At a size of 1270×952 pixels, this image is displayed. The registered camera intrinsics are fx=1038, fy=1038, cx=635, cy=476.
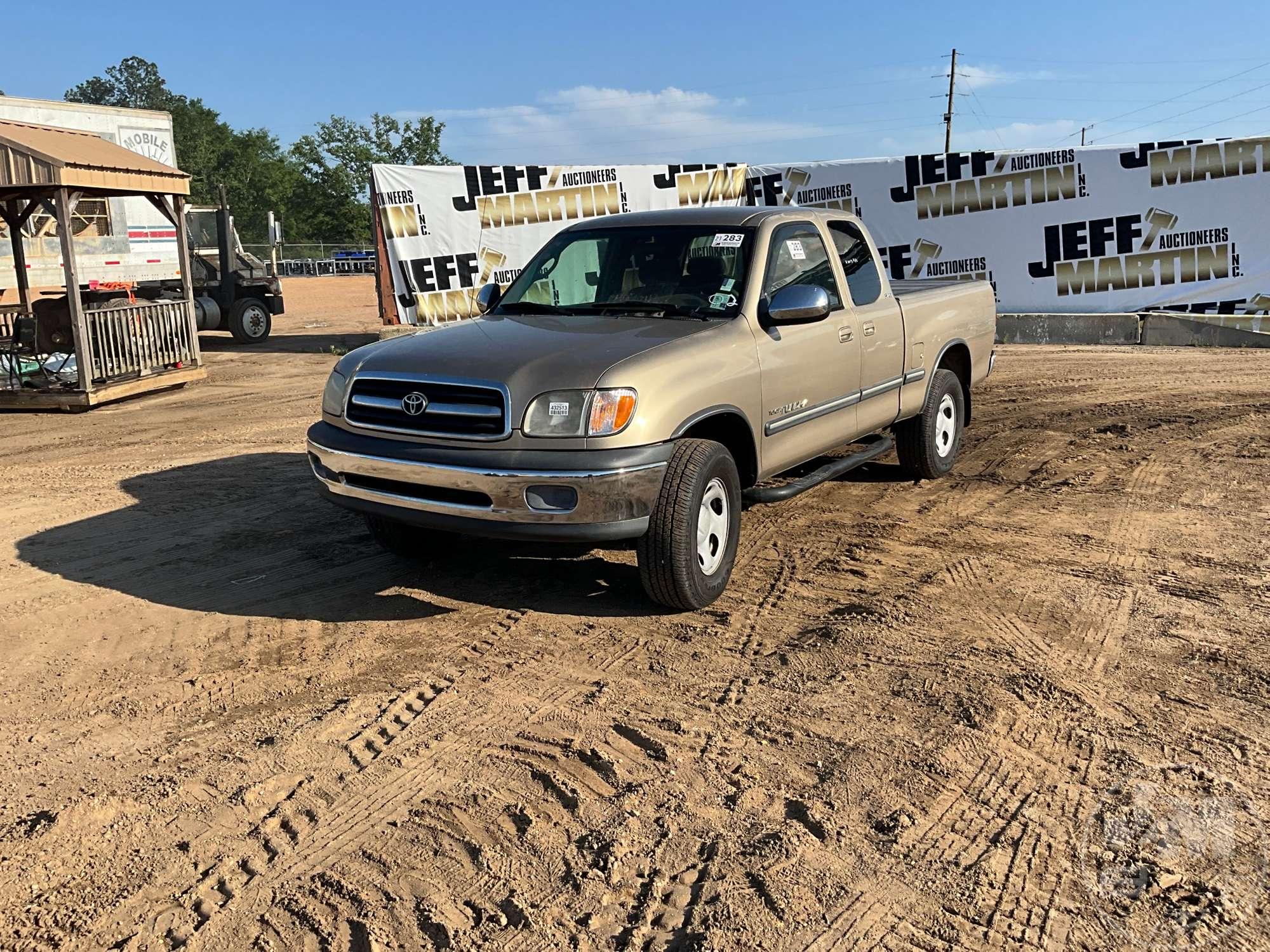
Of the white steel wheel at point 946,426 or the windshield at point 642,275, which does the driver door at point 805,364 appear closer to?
the windshield at point 642,275

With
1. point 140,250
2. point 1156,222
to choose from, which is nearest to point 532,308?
point 1156,222

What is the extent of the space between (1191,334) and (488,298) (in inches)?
526

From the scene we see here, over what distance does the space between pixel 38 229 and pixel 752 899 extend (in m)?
18.6

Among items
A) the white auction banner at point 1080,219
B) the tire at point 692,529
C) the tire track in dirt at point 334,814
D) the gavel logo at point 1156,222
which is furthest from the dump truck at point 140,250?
the gavel logo at point 1156,222

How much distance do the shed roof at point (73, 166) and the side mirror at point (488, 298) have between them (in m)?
7.58

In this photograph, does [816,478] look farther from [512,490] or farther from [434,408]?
[434,408]

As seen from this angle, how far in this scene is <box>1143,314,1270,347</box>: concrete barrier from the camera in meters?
15.6

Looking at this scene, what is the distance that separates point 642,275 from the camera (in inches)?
233

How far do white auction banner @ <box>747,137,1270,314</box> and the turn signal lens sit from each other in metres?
11.9

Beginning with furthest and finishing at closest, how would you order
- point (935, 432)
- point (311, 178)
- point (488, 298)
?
point (311, 178), point (935, 432), point (488, 298)

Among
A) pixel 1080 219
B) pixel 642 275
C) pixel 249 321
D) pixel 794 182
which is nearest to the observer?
pixel 642 275

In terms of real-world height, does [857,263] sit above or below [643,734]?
above

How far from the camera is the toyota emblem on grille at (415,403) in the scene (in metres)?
4.87

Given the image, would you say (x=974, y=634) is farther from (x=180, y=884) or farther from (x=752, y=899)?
(x=180, y=884)
